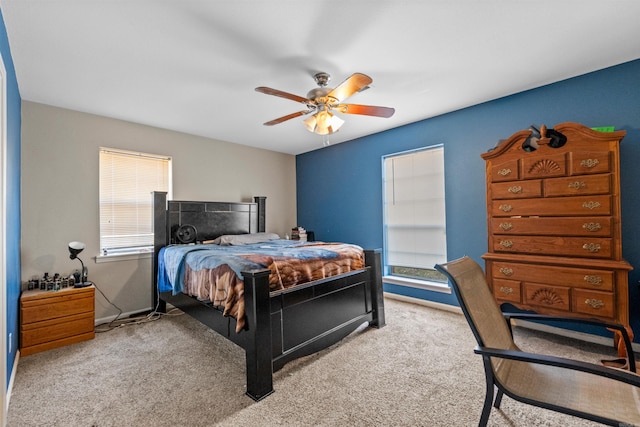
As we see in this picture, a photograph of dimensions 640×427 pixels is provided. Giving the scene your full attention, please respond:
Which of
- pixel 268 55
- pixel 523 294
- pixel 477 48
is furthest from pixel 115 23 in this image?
pixel 523 294

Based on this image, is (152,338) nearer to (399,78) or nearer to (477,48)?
(399,78)

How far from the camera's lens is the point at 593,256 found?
2.36 meters

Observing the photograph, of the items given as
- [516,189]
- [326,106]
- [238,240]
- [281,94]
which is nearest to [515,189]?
[516,189]

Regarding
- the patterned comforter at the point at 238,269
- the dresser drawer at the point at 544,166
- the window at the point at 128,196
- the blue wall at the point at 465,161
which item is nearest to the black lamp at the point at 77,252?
the window at the point at 128,196

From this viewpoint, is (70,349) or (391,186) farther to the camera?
(391,186)

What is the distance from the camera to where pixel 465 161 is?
3.51 meters

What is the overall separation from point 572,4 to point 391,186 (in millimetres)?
2729

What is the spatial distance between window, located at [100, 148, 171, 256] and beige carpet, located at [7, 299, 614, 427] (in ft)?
3.93

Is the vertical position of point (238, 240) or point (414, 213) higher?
point (414, 213)

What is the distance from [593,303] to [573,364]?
5.37 ft

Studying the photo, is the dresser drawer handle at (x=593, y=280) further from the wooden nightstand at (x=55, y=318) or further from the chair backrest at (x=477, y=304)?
the wooden nightstand at (x=55, y=318)

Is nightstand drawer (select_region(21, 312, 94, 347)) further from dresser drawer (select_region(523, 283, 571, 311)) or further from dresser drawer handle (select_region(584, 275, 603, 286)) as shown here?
dresser drawer handle (select_region(584, 275, 603, 286))

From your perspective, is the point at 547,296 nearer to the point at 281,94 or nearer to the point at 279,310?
the point at 279,310

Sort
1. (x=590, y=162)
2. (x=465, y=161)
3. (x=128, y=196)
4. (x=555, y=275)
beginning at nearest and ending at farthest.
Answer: (x=590, y=162), (x=555, y=275), (x=465, y=161), (x=128, y=196)
